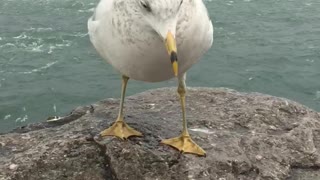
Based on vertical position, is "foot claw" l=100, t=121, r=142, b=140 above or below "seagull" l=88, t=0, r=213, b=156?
below

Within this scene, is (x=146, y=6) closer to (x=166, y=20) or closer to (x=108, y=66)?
(x=166, y=20)

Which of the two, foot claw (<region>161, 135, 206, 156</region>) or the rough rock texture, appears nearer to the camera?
the rough rock texture

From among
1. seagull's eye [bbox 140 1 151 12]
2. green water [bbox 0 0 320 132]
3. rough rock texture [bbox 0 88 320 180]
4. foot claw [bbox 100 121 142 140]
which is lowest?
green water [bbox 0 0 320 132]

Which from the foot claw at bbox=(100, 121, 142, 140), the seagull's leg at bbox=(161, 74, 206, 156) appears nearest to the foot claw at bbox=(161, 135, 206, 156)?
the seagull's leg at bbox=(161, 74, 206, 156)

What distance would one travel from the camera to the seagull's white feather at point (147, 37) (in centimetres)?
439

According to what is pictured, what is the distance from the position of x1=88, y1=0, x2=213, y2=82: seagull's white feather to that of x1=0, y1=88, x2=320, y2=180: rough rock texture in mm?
856

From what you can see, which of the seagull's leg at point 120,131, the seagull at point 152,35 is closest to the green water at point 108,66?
the seagull's leg at point 120,131

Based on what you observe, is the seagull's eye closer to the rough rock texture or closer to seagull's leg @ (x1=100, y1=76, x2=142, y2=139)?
the rough rock texture

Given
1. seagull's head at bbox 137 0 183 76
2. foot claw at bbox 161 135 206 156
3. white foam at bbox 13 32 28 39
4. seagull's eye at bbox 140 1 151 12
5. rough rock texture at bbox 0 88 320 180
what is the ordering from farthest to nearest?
white foam at bbox 13 32 28 39, foot claw at bbox 161 135 206 156, rough rock texture at bbox 0 88 320 180, seagull's eye at bbox 140 1 151 12, seagull's head at bbox 137 0 183 76

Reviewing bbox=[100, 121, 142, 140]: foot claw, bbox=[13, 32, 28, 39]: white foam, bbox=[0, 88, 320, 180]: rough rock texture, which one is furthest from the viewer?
bbox=[13, 32, 28, 39]: white foam

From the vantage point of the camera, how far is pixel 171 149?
5.56 meters

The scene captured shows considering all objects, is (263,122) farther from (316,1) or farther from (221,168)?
(316,1)

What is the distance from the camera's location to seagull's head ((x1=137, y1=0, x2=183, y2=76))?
13.7 ft

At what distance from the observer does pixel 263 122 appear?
21.5 feet
